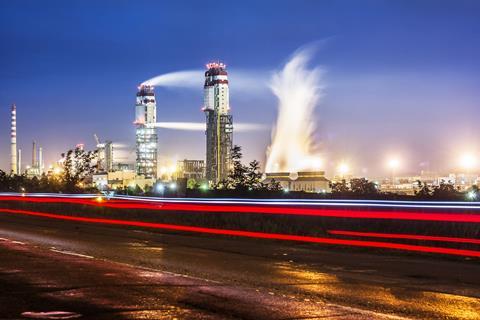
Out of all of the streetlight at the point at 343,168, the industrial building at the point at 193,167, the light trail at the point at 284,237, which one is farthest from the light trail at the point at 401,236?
the industrial building at the point at 193,167

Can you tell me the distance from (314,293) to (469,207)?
1092 cm

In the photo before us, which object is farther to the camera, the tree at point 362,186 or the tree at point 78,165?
the tree at point 78,165

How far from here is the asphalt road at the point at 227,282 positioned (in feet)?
31.2

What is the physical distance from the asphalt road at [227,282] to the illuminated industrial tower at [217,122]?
5976 inches

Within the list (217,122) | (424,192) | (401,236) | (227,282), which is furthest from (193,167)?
(227,282)

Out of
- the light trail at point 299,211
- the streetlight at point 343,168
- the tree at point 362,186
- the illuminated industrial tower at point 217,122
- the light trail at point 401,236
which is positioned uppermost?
the illuminated industrial tower at point 217,122

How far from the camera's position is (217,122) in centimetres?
17638

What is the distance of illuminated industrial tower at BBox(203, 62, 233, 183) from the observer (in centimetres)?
17175

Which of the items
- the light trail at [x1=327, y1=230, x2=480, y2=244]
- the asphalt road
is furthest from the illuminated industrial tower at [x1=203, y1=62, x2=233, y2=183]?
the asphalt road

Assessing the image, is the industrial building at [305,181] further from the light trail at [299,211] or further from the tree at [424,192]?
the light trail at [299,211]

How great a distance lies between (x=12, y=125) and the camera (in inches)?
6373

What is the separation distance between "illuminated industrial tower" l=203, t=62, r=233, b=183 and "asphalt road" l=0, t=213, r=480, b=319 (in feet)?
498

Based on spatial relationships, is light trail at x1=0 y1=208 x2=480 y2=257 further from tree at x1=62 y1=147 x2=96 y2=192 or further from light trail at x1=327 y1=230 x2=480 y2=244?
tree at x1=62 y1=147 x2=96 y2=192

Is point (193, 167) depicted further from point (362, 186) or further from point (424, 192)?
point (424, 192)
